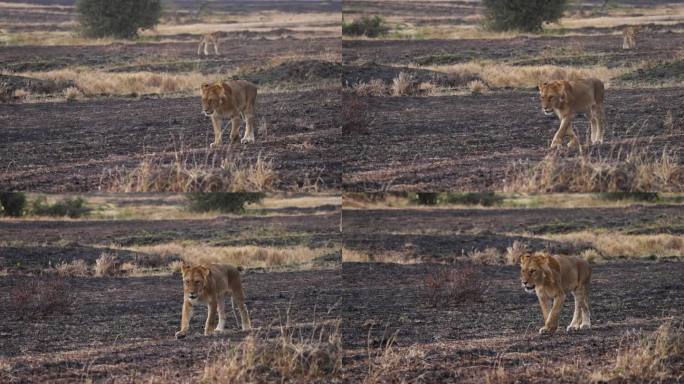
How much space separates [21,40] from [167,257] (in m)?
1.72

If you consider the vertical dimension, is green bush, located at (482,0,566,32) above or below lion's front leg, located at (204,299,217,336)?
above

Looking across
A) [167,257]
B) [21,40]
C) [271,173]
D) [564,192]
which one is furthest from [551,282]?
[21,40]

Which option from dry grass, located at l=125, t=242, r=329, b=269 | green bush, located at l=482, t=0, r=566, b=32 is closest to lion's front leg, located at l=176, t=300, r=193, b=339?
dry grass, located at l=125, t=242, r=329, b=269

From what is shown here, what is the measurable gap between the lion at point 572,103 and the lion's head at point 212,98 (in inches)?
78.0

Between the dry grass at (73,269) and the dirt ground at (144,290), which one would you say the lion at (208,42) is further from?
the dry grass at (73,269)

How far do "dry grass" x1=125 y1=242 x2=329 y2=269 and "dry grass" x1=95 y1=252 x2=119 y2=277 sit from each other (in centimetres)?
15

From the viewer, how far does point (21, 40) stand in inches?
370

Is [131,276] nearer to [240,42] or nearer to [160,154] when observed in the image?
[160,154]

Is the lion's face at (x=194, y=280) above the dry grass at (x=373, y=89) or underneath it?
underneath

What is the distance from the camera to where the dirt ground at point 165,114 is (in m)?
9.02

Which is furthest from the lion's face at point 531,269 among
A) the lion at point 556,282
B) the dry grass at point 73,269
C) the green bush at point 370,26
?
the dry grass at point 73,269

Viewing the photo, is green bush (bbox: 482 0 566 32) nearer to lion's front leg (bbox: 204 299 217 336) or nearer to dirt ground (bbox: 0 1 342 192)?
dirt ground (bbox: 0 1 342 192)

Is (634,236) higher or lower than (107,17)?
lower

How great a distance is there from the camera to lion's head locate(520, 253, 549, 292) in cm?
867
